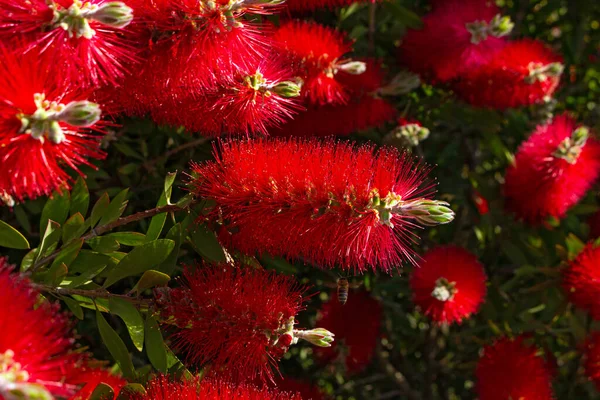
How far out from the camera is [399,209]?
3.29ft

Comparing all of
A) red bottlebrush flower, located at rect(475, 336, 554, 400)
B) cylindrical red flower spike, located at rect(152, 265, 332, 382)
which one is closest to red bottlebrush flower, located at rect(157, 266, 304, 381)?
cylindrical red flower spike, located at rect(152, 265, 332, 382)

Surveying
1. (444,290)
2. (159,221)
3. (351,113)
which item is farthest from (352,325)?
(159,221)

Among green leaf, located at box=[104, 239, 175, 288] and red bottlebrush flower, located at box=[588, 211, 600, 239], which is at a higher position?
green leaf, located at box=[104, 239, 175, 288]

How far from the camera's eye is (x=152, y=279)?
1057 mm

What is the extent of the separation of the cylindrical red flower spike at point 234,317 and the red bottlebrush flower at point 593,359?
28.6 inches

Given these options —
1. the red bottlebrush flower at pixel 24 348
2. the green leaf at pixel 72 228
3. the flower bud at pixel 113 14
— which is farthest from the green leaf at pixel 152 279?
the flower bud at pixel 113 14

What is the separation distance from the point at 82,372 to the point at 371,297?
85 cm

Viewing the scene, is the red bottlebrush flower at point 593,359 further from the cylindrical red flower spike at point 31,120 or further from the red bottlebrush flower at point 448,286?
the cylindrical red flower spike at point 31,120

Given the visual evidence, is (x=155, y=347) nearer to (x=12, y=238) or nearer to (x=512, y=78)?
(x=12, y=238)

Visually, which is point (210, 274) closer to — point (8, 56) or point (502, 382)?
point (8, 56)

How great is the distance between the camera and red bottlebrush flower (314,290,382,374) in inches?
63.6

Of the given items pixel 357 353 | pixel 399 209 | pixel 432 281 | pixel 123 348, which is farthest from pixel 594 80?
pixel 123 348

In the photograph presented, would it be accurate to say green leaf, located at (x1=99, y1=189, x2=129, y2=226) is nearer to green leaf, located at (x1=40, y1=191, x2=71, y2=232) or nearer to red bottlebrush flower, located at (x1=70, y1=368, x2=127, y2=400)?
green leaf, located at (x1=40, y1=191, x2=71, y2=232)

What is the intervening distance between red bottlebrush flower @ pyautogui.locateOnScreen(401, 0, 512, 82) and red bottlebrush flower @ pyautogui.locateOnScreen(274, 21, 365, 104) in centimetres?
32
